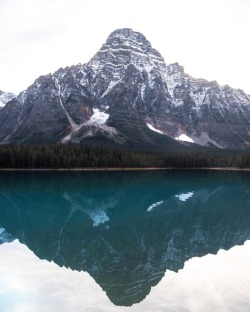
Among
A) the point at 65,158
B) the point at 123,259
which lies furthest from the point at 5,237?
the point at 65,158

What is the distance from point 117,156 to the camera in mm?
164500

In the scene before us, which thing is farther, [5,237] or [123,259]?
[5,237]

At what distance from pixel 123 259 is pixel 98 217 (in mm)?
22174

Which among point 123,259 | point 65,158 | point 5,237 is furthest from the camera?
point 65,158

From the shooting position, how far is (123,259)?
93.4 ft

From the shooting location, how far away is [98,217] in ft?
165

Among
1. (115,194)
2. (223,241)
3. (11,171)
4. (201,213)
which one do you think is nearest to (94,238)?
(223,241)

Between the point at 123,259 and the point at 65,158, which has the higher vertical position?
the point at 123,259

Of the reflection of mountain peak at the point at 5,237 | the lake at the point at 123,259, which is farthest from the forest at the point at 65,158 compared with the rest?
the reflection of mountain peak at the point at 5,237

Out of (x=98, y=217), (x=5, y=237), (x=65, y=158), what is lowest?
(x=65, y=158)

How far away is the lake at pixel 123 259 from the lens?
20375 millimetres

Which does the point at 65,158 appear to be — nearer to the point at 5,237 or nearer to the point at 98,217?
the point at 98,217

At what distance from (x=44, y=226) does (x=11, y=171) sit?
325 feet

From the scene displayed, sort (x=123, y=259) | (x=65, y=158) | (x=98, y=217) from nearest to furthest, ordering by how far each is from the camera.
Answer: (x=123, y=259) → (x=98, y=217) → (x=65, y=158)
